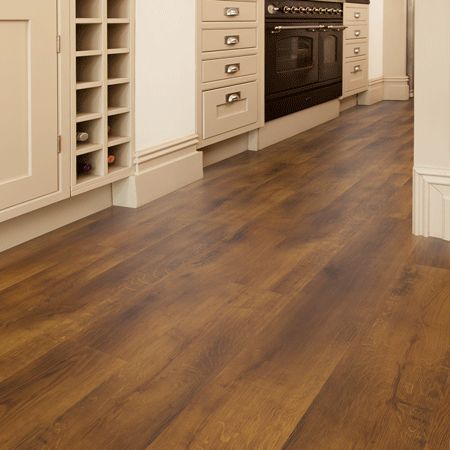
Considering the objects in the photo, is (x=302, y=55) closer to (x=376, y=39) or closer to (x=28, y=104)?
(x=376, y=39)

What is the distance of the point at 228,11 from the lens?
362cm

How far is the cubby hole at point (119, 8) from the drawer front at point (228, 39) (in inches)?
27.5

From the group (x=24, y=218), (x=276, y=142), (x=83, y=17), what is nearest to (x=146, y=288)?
(x=24, y=218)

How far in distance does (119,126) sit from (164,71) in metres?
0.39

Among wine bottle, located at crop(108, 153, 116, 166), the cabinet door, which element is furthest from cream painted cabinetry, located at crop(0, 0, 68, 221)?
wine bottle, located at crop(108, 153, 116, 166)

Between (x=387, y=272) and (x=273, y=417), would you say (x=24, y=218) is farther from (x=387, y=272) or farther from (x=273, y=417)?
(x=273, y=417)

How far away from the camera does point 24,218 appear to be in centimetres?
243

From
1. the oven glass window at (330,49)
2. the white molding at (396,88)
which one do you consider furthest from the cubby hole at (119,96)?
the white molding at (396,88)

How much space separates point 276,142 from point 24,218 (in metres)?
2.37

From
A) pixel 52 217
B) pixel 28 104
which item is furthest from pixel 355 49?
pixel 28 104

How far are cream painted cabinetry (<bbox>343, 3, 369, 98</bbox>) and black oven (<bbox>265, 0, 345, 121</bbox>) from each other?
7.1 inches

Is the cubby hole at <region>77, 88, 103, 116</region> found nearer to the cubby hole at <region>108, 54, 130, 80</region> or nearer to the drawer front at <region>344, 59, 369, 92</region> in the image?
the cubby hole at <region>108, 54, 130, 80</region>

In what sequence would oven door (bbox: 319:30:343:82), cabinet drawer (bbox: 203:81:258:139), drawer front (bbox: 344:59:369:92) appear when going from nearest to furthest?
cabinet drawer (bbox: 203:81:258:139) → oven door (bbox: 319:30:343:82) → drawer front (bbox: 344:59:369:92)

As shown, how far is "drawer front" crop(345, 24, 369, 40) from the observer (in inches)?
229
